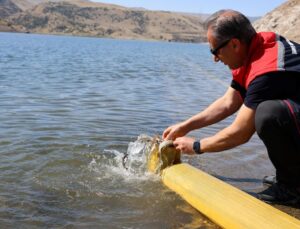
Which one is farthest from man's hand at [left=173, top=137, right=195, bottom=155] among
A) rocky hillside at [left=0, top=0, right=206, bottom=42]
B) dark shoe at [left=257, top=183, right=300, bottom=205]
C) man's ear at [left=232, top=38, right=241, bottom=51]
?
rocky hillside at [left=0, top=0, right=206, bottom=42]

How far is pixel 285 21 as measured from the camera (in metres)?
37.5

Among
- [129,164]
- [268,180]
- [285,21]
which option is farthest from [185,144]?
[285,21]

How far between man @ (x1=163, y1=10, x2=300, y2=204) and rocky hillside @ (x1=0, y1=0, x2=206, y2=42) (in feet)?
395

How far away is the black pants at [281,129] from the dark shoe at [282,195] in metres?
0.29

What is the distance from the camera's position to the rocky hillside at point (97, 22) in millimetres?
136500

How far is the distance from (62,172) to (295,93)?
285cm

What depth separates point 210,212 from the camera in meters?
3.97

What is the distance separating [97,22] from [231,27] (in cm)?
15621

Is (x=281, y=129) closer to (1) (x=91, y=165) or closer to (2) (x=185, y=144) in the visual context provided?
(2) (x=185, y=144)

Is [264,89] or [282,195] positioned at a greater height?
[264,89]

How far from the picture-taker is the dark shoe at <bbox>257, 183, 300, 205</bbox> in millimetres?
4305

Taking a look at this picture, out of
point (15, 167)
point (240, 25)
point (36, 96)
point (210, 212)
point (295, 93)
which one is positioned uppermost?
point (240, 25)

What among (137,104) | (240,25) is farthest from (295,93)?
(137,104)

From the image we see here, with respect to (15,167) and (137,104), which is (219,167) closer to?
(15,167)
